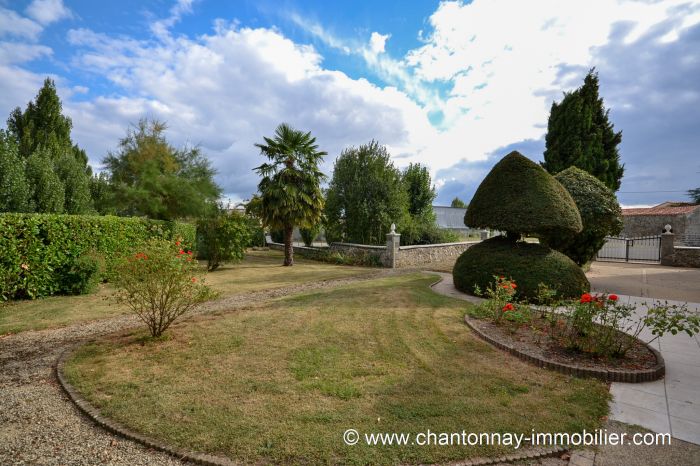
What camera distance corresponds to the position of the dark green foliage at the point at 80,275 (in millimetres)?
8727

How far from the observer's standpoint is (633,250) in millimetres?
18969

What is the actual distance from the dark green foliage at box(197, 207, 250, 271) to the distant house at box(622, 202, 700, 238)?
2899cm

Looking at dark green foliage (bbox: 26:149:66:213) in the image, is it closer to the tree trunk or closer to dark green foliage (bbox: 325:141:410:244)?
the tree trunk

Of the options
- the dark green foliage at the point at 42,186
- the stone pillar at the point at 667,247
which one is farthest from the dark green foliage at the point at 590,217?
the dark green foliage at the point at 42,186

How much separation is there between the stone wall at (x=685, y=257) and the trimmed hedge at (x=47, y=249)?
20309 mm

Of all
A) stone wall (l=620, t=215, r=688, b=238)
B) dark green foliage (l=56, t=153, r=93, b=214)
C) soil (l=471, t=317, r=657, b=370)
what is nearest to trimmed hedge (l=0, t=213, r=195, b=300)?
soil (l=471, t=317, r=657, b=370)

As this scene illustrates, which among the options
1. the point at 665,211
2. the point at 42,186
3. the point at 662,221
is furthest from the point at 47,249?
the point at 665,211

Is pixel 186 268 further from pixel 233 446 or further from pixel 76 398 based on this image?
pixel 233 446

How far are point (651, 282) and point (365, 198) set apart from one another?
12.1m

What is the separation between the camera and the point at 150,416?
3158mm

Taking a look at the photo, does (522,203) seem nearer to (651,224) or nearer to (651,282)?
(651,282)

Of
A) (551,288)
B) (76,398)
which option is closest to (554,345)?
(551,288)

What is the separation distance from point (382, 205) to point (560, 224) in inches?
414

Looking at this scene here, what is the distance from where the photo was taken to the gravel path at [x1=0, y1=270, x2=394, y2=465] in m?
2.65
